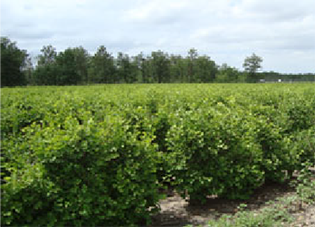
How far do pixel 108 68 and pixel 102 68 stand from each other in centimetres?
143

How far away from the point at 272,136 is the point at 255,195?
111 centimetres

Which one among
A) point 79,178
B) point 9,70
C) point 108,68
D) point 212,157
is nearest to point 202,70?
point 108,68

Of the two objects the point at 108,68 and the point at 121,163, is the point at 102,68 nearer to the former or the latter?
the point at 108,68

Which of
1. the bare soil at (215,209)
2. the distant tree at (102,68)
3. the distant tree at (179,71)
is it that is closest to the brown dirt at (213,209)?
the bare soil at (215,209)

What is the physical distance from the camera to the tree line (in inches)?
2559

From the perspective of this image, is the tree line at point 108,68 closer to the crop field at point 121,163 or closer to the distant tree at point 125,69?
the distant tree at point 125,69

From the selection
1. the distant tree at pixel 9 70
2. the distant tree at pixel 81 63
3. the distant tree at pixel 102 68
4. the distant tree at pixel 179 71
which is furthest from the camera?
A: the distant tree at pixel 179 71

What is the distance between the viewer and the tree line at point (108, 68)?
213ft

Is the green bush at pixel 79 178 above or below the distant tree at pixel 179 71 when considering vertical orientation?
below

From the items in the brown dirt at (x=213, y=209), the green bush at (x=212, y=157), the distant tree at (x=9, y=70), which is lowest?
the brown dirt at (x=213, y=209)

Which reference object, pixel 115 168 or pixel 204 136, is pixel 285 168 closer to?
pixel 204 136

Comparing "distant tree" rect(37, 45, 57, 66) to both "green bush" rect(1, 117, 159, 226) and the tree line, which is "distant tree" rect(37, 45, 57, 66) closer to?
the tree line

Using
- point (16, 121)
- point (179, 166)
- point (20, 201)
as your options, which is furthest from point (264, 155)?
point (16, 121)

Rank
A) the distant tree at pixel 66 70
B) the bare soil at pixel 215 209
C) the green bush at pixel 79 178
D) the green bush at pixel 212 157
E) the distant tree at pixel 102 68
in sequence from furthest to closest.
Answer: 1. the distant tree at pixel 102 68
2. the distant tree at pixel 66 70
3. the green bush at pixel 212 157
4. the bare soil at pixel 215 209
5. the green bush at pixel 79 178
